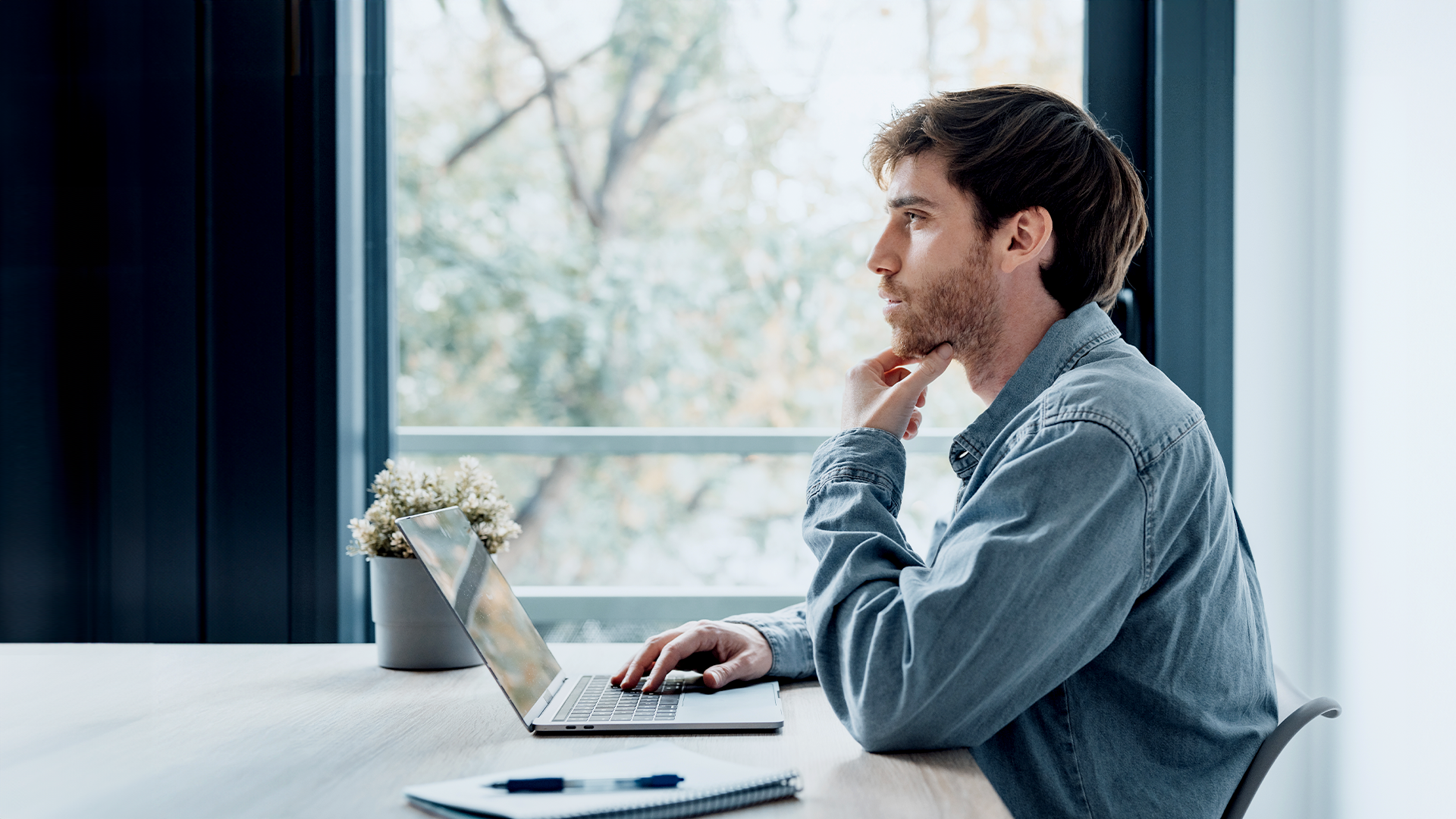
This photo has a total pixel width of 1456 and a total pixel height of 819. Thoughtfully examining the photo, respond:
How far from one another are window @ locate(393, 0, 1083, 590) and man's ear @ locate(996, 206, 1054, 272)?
786mm

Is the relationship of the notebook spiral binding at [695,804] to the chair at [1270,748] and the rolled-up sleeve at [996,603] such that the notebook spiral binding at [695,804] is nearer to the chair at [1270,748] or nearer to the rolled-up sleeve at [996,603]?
the rolled-up sleeve at [996,603]

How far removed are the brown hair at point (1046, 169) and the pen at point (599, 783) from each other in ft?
2.33

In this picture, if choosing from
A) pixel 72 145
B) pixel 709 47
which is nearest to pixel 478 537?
pixel 72 145

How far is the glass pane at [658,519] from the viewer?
7.38 ft

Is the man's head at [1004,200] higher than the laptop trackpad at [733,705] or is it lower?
higher

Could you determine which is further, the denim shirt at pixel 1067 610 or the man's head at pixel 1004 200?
the man's head at pixel 1004 200

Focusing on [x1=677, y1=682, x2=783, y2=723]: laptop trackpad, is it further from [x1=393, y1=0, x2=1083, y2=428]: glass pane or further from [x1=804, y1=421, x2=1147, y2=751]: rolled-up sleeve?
[x1=393, y1=0, x2=1083, y2=428]: glass pane

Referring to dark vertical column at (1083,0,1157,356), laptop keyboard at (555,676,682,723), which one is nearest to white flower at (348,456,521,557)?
laptop keyboard at (555,676,682,723)

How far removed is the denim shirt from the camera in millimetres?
822

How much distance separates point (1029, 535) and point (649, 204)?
1812 mm

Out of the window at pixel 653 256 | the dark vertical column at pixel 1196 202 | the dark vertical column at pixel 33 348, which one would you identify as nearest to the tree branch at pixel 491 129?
the window at pixel 653 256

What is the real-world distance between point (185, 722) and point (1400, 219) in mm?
1546

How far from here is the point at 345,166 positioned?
1667 mm

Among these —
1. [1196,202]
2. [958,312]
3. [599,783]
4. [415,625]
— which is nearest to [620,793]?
[599,783]
